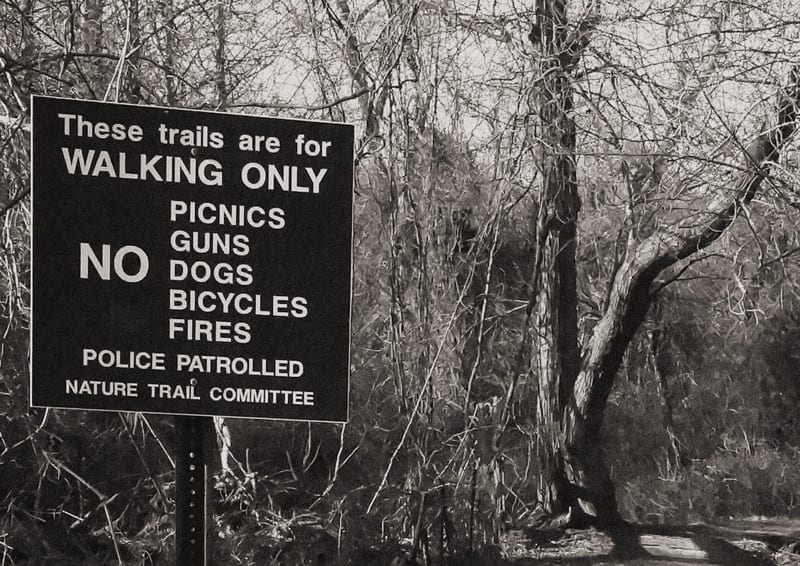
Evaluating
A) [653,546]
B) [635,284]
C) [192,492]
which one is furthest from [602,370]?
[192,492]

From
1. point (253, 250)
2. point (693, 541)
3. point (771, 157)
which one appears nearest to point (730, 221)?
point (771, 157)

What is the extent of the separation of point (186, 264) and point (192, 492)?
514mm

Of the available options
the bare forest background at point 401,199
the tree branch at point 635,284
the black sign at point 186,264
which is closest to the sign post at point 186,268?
the black sign at point 186,264

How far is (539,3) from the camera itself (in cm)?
671

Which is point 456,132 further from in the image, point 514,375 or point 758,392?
point 758,392

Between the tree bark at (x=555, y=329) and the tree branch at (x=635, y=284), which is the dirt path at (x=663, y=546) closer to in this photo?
the tree bark at (x=555, y=329)

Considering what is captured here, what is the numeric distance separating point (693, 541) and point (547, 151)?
3.82 metres

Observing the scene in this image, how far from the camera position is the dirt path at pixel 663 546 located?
8227mm

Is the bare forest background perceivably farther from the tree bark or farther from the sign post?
the sign post

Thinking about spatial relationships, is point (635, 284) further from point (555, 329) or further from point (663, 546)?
point (663, 546)

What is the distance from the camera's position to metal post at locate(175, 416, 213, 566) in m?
2.44

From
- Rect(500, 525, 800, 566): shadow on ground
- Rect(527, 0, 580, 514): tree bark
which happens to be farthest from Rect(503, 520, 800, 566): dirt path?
Rect(527, 0, 580, 514): tree bark

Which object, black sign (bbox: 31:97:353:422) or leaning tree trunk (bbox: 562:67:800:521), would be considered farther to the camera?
leaning tree trunk (bbox: 562:67:800:521)

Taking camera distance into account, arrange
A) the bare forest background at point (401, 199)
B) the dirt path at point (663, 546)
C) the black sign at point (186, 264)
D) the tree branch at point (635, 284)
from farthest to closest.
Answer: the dirt path at point (663, 546) < the tree branch at point (635, 284) < the bare forest background at point (401, 199) < the black sign at point (186, 264)
